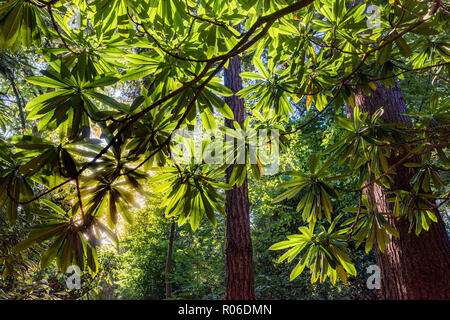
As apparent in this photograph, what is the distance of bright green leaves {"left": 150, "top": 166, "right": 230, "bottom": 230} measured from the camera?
3.29 ft

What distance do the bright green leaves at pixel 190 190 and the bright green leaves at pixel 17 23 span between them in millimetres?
572

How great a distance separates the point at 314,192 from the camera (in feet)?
3.76

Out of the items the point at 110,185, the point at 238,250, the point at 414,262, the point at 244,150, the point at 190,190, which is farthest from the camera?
the point at 238,250

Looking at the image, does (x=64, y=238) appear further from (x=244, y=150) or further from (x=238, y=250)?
(x=238, y=250)

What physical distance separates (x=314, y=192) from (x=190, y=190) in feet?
1.72

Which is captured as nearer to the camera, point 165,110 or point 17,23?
point 17,23

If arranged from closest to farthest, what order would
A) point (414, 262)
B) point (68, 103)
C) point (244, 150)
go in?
point (68, 103) < point (244, 150) < point (414, 262)

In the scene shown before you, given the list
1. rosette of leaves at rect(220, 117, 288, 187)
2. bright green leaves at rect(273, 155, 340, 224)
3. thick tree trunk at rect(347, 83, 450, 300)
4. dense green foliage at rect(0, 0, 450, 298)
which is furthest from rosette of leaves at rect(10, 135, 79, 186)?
thick tree trunk at rect(347, 83, 450, 300)

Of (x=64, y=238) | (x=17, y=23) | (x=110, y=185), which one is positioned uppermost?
(x=17, y=23)

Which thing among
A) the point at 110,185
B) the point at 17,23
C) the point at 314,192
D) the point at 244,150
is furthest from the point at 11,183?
the point at 314,192

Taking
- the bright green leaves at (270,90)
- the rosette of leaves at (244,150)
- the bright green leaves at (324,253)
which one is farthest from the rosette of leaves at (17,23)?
the bright green leaves at (324,253)

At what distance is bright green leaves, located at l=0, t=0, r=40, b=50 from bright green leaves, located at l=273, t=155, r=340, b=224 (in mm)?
1018

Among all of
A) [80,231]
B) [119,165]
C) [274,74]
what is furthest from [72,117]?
[274,74]

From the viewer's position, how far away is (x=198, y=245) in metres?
6.80
